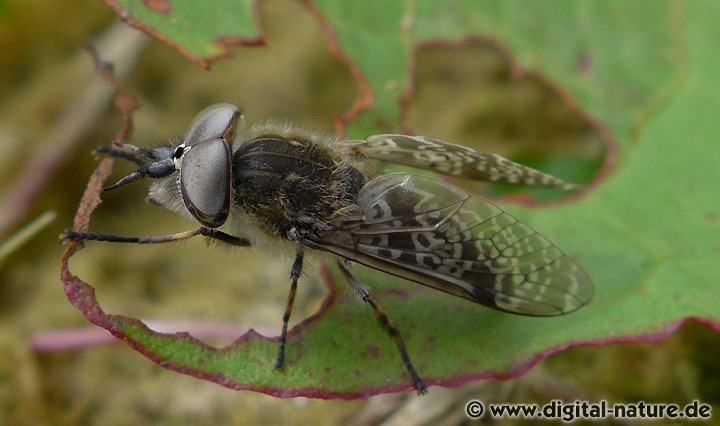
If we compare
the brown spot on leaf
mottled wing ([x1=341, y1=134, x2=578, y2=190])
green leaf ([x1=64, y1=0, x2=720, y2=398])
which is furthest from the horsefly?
the brown spot on leaf

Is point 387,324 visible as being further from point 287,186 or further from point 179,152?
point 179,152

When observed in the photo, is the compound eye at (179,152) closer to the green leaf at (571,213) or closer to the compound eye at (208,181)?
the compound eye at (208,181)

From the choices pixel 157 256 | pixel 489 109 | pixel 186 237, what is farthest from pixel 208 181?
pixel 489 109

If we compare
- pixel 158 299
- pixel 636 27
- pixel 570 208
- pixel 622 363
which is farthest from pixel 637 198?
pixel 158 299

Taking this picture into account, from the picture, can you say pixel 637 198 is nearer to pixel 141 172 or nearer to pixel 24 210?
pixel 141 172

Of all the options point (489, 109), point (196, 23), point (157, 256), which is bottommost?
point (157, 256)
